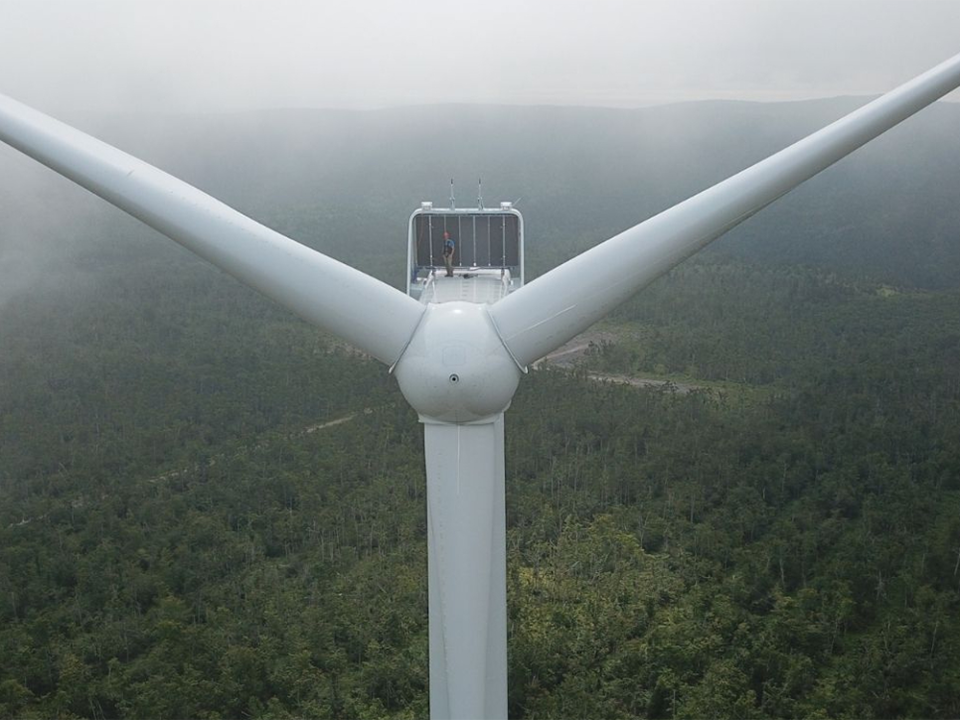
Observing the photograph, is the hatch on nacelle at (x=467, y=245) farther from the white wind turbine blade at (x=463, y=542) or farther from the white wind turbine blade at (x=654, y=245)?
the white wind turbine blade at (x=463, y=542)

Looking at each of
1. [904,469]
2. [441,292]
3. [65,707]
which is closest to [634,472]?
[904,469]

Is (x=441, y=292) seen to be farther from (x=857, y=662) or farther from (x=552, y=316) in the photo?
(x=857, y=662)

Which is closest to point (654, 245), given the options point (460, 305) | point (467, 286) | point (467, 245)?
point (460, 305)

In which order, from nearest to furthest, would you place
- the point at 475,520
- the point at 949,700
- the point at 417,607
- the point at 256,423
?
1. the point at 475,520
2. the point at 949,700
3. the point at 417,607
4. the point at 256,423

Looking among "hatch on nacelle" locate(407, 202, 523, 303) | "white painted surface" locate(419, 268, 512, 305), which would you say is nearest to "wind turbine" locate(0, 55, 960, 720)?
"white painted surface" locate(419, 268, 512, 305)

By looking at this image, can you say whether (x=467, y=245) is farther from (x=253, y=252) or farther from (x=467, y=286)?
(x=253, y=252)
